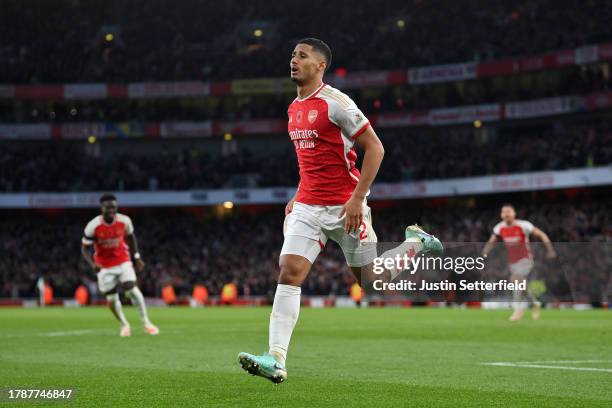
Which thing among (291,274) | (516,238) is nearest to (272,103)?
(516,238)

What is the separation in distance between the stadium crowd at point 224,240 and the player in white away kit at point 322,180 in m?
33.4

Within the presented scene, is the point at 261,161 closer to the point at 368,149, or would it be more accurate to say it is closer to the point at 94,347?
the point at 94,347

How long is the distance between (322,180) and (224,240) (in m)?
47.9

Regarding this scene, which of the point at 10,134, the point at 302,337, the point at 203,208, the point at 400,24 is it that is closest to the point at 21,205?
the point at 10,134

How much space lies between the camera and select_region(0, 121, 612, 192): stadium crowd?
52656 millimetres

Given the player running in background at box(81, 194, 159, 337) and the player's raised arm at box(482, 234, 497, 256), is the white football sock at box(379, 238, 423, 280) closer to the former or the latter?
the player's raised arm at box(482, 234, 497, 256)

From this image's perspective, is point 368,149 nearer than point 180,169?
Yes

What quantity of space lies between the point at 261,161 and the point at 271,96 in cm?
621

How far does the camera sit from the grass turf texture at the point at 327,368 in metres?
8.20

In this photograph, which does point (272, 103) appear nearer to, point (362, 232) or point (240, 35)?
point (240, 35)

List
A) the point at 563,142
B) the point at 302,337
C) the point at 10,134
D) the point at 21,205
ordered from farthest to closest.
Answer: the point at 10,134, the point at 21,205, the point at 563,142, the point at 302,337

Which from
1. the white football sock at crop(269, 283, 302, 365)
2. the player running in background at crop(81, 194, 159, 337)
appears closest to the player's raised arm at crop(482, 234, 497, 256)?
the player running in background at crop(81, 194, 159, 337)

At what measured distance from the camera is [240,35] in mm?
67688

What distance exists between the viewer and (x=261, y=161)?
197 feet
